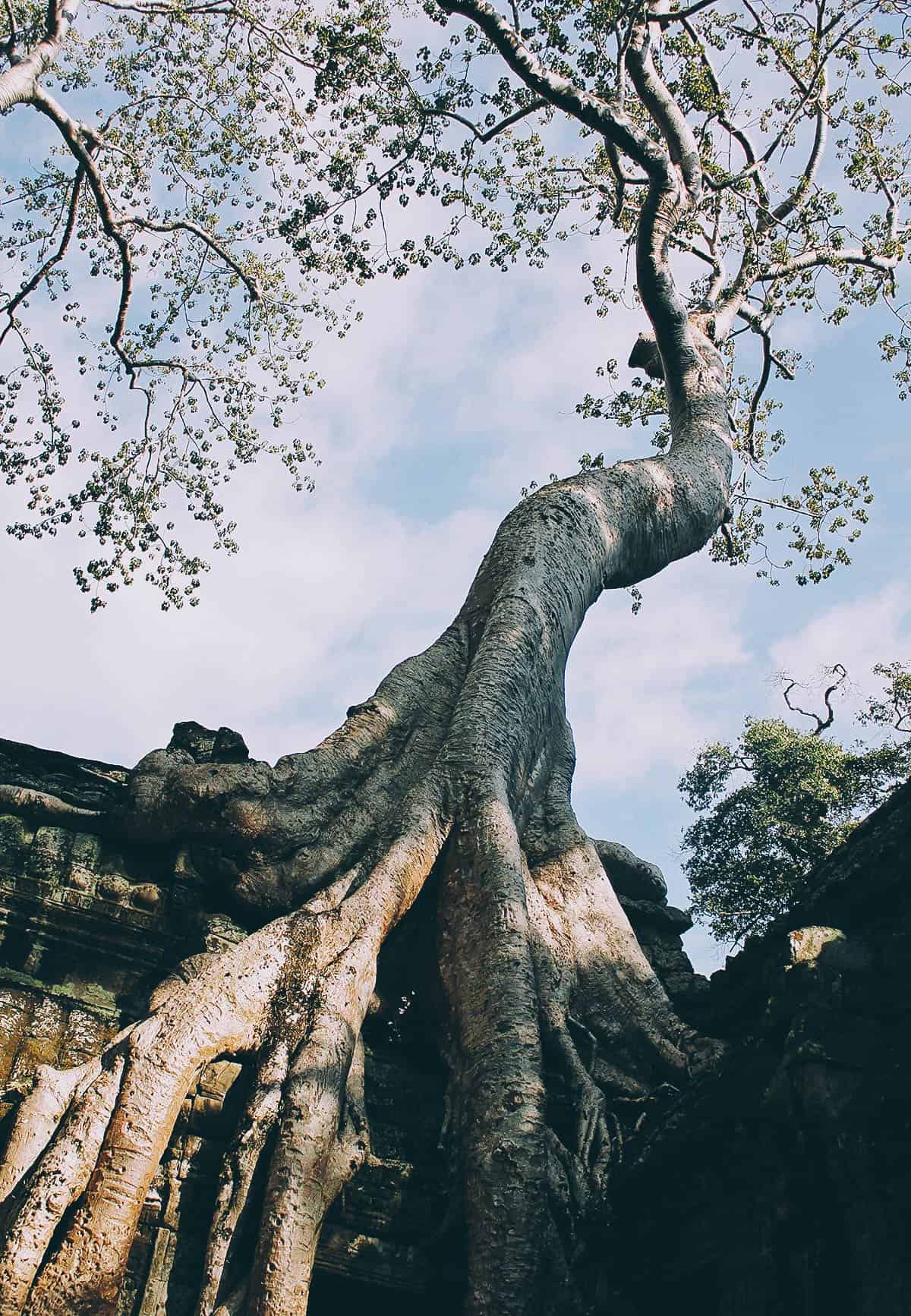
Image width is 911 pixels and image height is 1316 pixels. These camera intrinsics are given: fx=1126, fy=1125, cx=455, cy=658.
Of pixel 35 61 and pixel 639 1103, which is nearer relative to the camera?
pixel 639 1103

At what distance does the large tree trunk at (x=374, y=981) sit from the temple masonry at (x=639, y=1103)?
156 mm

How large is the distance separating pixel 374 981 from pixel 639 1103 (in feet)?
3.35

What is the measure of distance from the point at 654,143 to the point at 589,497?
2.71 m

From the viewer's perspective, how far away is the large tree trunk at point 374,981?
305 cm

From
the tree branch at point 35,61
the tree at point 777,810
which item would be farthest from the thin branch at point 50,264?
the tree at point 777,810

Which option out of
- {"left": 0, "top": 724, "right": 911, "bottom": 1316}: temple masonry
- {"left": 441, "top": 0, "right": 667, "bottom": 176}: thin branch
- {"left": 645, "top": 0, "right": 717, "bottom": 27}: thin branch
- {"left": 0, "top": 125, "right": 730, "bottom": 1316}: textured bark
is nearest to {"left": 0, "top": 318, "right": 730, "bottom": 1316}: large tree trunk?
{"left": 0, "top": 125, "right": 730, "bottom": 1316}: textured bark

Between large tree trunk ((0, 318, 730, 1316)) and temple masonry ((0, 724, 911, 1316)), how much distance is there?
156 millimetres

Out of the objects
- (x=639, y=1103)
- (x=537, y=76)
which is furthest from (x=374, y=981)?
(x=537, y=76)

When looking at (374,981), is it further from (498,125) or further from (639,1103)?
(498,125)

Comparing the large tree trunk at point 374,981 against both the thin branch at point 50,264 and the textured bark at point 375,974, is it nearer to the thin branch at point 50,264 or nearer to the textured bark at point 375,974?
the textured bark at point 375,974

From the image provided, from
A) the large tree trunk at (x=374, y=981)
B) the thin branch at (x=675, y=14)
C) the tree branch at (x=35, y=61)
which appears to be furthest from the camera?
the thin branch at (x=675, y=14)

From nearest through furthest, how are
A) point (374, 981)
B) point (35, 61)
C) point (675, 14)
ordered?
point (374, 981) < point (35, 61) < point (675, 14)

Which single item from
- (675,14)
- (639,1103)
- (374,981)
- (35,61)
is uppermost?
(675,14)

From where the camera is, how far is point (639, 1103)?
390 centimetres
